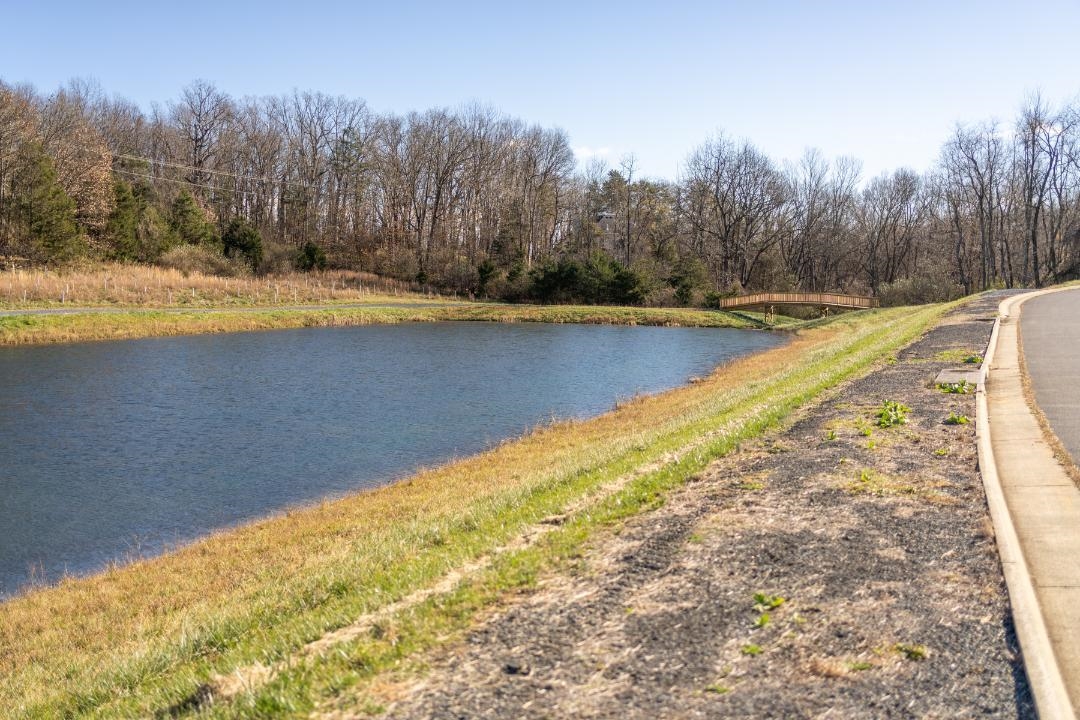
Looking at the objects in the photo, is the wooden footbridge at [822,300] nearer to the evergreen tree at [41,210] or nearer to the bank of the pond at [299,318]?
the bank of the pond at [299,318]

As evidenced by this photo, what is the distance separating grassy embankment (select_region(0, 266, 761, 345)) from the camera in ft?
132

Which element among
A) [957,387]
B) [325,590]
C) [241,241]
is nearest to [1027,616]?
[325,590]

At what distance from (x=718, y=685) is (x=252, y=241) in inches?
2727

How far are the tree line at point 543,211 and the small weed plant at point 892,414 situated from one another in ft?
182

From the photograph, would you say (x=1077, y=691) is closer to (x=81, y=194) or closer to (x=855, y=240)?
(x=81, y=194)

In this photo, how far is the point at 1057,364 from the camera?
1545 centimetres

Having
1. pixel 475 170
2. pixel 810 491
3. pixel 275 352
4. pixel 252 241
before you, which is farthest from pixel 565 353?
pixel 475 170

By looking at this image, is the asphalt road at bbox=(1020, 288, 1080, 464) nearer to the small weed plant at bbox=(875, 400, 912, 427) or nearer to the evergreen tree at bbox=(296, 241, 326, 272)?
the small weed plant at bbox=(875, 400, 912, 427)

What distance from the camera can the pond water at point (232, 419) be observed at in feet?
41.8

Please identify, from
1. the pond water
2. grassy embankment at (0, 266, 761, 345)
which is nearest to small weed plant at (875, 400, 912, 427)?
the pond water

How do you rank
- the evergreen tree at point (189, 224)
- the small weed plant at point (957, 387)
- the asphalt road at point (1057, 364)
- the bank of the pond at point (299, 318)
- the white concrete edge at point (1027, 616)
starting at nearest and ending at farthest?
the white concrete edge at point (1027, 616) < the asphalt road at point (1057, 364) < the small weed plant at point (957, 387) < the bank of the pond at point (299, 318) < the evergreen tree at point (189, 224)

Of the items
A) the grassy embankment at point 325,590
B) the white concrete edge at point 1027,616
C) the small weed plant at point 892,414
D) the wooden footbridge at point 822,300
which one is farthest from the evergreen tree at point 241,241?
the white concrete edge at point 1027,616

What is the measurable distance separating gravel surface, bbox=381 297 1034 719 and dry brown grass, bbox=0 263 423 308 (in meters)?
46.8

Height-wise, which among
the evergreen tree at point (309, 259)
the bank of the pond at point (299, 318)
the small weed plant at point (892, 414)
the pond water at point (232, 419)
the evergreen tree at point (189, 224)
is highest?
the evergreen tree at point (189, 224)
